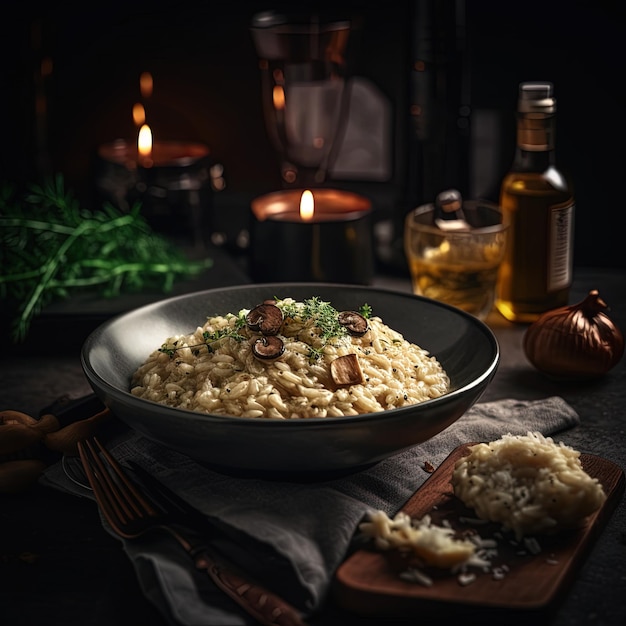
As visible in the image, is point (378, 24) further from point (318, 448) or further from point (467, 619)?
point (467, 619)

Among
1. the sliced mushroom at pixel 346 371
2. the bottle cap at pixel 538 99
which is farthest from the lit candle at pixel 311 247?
the sliced mushroom at pixel 346 371

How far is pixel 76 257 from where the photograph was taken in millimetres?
2539

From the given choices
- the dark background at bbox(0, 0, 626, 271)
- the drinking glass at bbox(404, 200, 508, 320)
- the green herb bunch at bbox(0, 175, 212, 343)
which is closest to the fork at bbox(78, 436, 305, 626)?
the green herb bunch at bbox(0, 175, 212, 343)

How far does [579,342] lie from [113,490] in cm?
108

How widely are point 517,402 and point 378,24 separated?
5.28ft

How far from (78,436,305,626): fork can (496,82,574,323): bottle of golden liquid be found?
1.22 metres

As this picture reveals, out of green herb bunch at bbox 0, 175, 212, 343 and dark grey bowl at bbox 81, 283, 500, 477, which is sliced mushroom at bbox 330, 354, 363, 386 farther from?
green herb bunch at bbox 0, 175, 212, 343

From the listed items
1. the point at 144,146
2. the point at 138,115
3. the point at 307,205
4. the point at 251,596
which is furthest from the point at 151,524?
the point at 138,115

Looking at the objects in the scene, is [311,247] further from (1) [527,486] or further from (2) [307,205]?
(1) [527,486]

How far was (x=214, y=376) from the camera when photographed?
167 centimetres

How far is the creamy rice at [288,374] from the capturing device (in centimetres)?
158

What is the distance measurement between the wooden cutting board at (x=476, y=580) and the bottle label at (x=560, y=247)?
40.5 inches

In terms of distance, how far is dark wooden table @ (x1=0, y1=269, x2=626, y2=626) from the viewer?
135 cm

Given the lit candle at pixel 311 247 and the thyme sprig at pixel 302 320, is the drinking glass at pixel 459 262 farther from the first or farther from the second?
the thyme sprig at pixel 302 320
